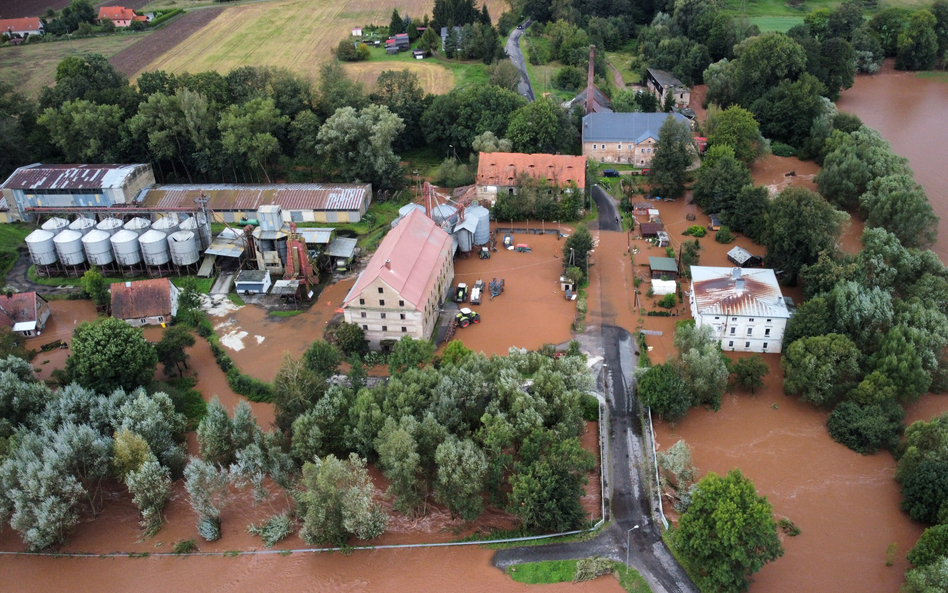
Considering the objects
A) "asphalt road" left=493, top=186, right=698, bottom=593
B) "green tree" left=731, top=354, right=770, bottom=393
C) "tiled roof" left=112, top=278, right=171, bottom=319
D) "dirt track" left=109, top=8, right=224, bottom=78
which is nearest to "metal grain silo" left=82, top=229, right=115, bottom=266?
"tiled roof" left=112, top=278, right=171, bottom=319

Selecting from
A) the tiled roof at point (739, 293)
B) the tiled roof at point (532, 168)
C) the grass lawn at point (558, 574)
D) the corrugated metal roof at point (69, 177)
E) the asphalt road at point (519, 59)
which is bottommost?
the grass lawn at point (558, 574)

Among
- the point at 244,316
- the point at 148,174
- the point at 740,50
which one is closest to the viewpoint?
the point at 244,316

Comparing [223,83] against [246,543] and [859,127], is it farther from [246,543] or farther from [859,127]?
[859,127]

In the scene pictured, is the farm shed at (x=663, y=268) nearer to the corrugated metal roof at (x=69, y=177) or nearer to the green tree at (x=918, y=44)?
the corrugated metal roof at (x=69, y=177)

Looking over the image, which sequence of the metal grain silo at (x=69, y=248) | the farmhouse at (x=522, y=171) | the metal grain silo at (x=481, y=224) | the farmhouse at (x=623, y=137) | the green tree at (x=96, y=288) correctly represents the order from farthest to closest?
the farmhouse at (x=623, y=137) < the farmhouse at (x=522, y=171) < the metal grain silo at (x=481, y=224) < the metal grain silo at (x=69, y=248) < the green tree at (x=96, y=288)

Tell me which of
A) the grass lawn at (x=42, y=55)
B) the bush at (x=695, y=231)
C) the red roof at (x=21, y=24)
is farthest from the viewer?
the red roof at (x=21, y=24)

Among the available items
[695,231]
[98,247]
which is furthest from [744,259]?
[98,247]

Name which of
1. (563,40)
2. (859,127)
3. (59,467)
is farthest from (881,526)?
(563,40)

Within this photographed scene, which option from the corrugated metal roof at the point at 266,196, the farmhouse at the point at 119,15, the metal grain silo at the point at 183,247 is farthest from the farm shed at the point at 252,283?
the farmhouse at the point at 119,15

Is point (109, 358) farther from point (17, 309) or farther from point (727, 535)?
point (727, 535)
